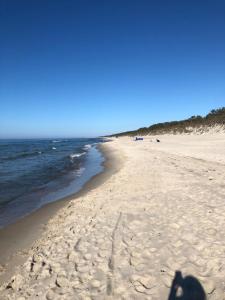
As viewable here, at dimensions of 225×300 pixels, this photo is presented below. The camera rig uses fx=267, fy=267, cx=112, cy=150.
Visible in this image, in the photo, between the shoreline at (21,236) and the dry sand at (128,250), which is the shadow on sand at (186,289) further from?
the shoreline at (21,236)

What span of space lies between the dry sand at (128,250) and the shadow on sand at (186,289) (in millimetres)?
94

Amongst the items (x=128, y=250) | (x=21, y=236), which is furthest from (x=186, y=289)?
(x=21, y=236)

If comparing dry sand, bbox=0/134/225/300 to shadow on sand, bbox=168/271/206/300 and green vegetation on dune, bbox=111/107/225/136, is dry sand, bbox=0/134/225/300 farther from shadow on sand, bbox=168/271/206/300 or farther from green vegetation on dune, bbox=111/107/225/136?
green vegetation on dune, bbox=111/107/225/136

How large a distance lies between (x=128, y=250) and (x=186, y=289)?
164 centimetres

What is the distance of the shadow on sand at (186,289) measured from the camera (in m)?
4.01

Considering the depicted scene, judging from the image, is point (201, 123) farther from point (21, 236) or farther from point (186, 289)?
point (186, 289)

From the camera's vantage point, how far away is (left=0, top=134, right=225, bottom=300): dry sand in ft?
14.4

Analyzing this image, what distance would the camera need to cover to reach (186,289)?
4.17 metres

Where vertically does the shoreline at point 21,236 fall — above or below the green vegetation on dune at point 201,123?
below

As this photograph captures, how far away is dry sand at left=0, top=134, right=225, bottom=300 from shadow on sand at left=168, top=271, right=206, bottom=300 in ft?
0.31

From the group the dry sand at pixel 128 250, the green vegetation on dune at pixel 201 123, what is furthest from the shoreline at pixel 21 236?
the green vegetation on dune at pixel 201 123

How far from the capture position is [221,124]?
→ 4581 centimetres

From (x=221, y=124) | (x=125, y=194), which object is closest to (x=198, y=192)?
(x=125, y=194)

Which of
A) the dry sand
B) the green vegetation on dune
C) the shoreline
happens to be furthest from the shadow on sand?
the green vegetation on dune
